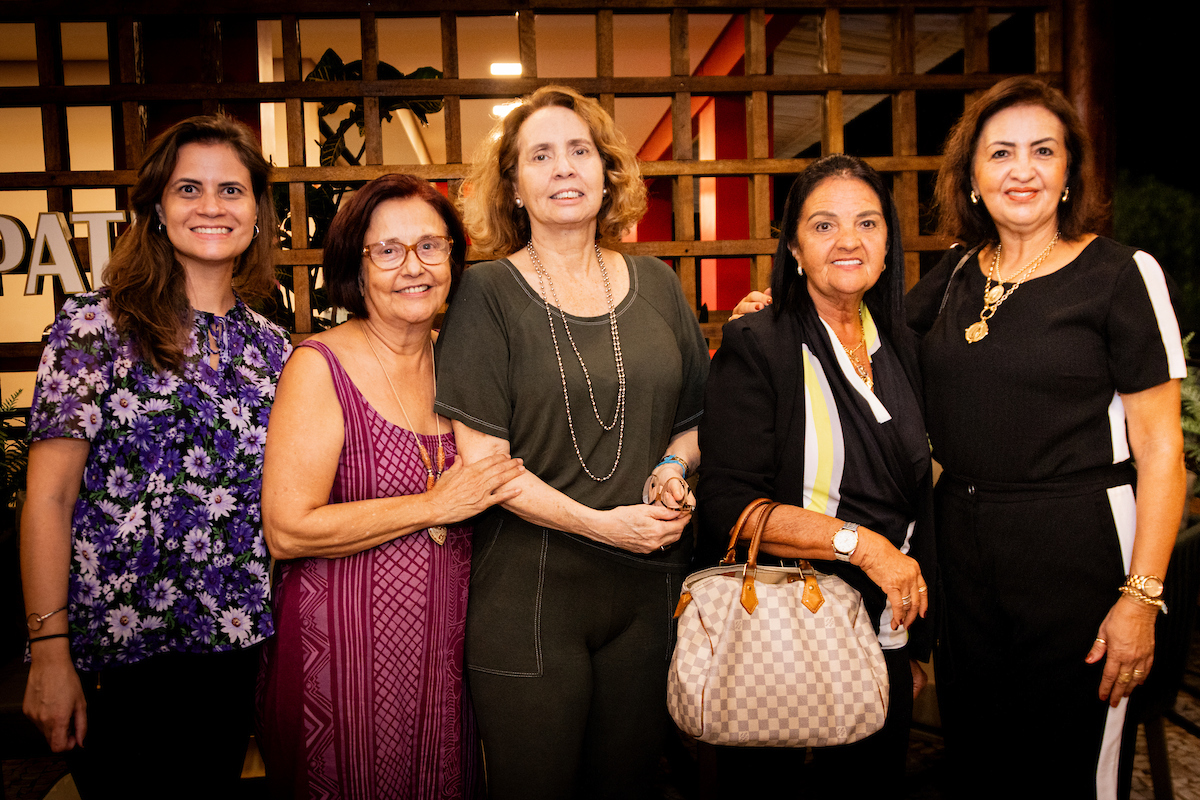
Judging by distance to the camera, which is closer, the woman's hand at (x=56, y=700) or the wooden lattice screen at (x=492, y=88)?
the woman's hand at (x=56, y=700)

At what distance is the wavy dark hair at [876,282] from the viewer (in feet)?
5.48

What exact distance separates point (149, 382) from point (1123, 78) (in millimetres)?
6171

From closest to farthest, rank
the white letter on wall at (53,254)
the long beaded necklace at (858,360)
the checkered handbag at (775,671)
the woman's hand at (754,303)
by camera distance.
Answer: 1. the checkered handbag at (775,671)
2. the long beaded necklace at (858,360)
3. the woman's hand at (754,303)
4. the white letter on wall at (53,254)

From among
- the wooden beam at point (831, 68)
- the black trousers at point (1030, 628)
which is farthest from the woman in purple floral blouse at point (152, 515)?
the wooden beam at point (831, 68)

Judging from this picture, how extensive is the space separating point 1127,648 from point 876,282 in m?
0.97

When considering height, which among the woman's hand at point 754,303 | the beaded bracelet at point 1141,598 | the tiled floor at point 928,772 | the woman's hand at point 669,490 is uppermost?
the woman's hand at point 754,303

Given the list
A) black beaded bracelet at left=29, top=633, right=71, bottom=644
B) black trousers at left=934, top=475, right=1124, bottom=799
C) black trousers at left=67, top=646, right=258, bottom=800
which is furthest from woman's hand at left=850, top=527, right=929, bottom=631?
black beaded bracelet at left=29, top=633, right=71, bottom=644

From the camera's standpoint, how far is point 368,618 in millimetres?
1548

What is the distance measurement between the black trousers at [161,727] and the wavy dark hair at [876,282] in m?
1.48

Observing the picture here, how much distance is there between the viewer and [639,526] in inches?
61.1

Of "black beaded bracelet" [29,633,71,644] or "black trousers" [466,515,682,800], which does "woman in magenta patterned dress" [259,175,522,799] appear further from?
"black beaded bracelet" [29,633,71,644]

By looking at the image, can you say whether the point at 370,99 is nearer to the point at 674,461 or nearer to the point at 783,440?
the point at 674,461

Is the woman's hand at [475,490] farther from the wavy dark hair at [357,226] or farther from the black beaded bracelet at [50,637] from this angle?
the black beaded bracelet at [50,637]

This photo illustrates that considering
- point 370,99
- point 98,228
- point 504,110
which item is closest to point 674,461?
point 370,99
